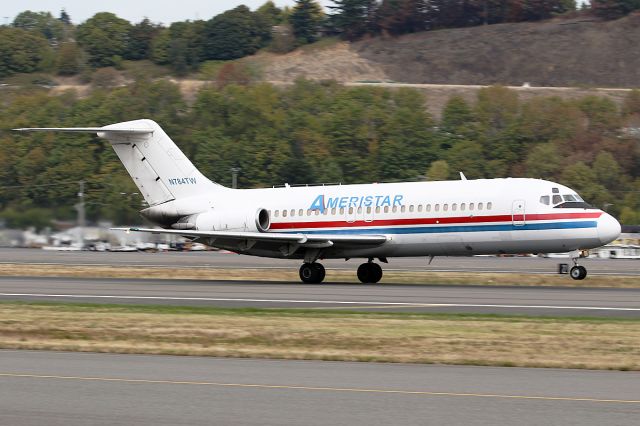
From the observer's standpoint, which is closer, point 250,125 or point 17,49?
point 250,125

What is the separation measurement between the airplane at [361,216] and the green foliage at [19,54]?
500 ft

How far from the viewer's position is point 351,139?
126 meters

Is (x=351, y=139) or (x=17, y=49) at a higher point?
(x=17, y=49)

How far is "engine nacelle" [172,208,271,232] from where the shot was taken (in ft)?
126

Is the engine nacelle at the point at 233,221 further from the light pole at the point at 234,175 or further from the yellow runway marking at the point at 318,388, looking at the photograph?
the light pole at the point at 234,175

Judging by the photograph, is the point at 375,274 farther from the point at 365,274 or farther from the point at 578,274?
the point at 578,274

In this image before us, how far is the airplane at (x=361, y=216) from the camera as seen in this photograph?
33.9 metres

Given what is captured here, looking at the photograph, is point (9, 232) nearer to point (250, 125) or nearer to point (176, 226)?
point (176, 226)

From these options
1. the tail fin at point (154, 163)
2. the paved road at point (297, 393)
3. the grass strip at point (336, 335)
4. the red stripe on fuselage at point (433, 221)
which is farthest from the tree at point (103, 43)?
the paved road at point (297, 393)

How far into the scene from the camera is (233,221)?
127 ft

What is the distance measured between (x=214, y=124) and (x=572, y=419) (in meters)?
122

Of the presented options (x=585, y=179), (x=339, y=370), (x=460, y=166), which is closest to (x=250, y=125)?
(x=460, y=166)

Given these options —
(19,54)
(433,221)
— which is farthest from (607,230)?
(19,54)

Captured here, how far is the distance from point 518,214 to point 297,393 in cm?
2174
